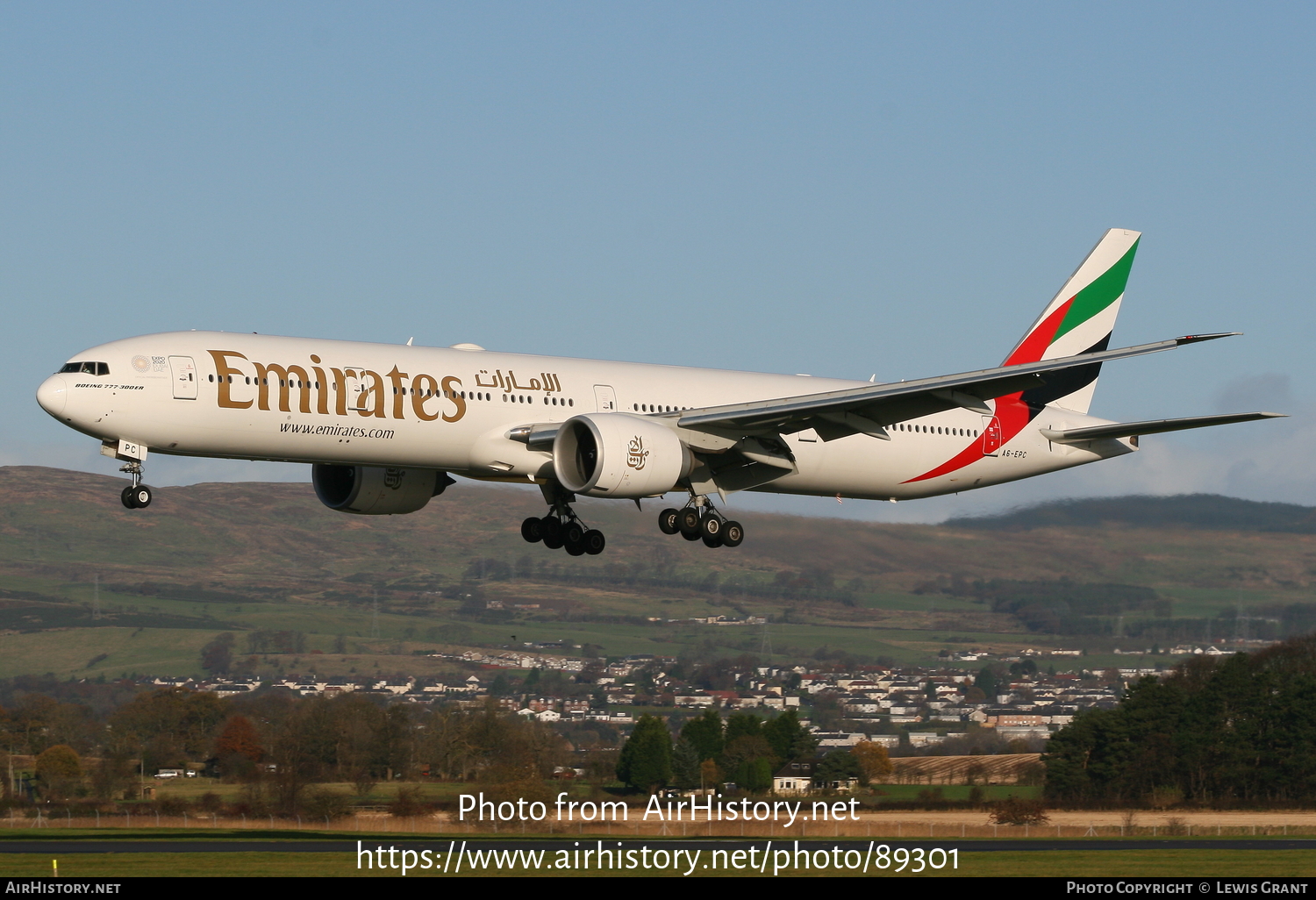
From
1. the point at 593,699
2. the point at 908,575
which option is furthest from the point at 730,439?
the point at 593,699

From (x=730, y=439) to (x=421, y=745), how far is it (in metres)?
29.0

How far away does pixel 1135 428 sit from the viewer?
40781 millimetres

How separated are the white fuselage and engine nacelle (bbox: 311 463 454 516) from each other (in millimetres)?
3791

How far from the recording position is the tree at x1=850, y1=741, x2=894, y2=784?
212ft

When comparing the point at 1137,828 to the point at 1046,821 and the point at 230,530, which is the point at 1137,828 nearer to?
the point at 1046,821

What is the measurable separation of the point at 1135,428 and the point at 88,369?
25102 millimetres

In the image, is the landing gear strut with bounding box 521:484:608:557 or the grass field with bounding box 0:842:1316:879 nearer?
the grass field with bounding box 0:842:1316:879

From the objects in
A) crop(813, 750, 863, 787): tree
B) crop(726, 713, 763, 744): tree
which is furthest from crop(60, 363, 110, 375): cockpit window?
crop(726, 713, 763, 744): tree

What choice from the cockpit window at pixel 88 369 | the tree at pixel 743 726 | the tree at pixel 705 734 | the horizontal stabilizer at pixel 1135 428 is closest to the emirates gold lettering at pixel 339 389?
the cockpit window at pixel 88 369

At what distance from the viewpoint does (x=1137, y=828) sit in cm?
5422

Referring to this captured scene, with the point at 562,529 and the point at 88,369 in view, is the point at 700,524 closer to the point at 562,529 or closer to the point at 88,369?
the point at 562,529

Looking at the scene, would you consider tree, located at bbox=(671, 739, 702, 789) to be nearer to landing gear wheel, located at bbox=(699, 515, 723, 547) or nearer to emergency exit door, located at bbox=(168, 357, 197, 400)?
landing gear wheel, located at bbox=(699, 515, 723, 547)

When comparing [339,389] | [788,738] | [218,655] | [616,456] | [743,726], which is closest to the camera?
[339,389]

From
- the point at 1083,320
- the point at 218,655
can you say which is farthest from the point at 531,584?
the point at 1083,320
